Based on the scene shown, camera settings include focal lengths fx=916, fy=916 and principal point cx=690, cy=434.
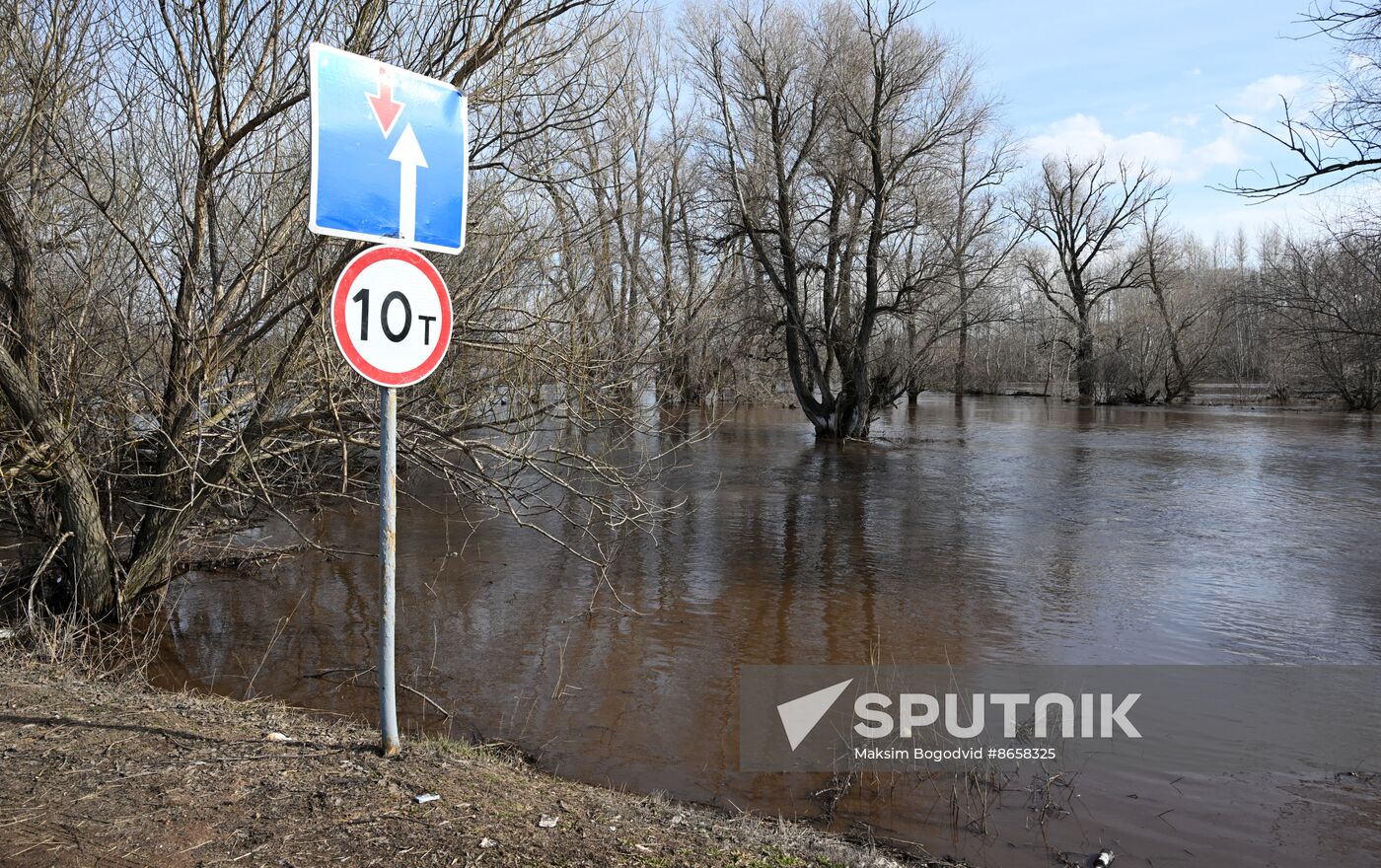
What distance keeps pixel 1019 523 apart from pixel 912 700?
7860 mm

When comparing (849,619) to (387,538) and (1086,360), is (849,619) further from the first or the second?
(1086,360)

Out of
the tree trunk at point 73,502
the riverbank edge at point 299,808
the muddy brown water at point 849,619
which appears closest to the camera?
the riverbank edge at point 299,808

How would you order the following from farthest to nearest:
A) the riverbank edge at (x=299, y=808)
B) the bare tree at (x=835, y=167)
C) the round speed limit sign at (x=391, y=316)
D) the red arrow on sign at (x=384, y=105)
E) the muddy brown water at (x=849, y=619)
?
the bare tree at (x=835, y=167) < the muddy brown water at (x=849, y=619) < the red arrow on sign at (x=384, y=105) < the round speed limit sign at (x=391, y=316) < the riverbank edge at (x=299, y=808)

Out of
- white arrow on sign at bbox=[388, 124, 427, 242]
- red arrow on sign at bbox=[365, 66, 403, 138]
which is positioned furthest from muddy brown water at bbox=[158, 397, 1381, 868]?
red arrow on sign at bbox=[365, 66, 403, 138]

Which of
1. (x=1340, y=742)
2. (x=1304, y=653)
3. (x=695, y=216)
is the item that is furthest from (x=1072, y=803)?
(x=695, y=216)

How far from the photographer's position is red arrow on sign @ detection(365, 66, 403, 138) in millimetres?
3797

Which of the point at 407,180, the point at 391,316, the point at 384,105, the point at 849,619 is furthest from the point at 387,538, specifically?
the point at 849,619

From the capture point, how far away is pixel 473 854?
10.7 feet

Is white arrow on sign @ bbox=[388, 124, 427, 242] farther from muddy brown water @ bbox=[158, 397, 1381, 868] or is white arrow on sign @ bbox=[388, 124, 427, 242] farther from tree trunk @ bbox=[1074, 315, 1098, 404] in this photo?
tree trunk @ bbox=[1074, 315, 1098, 404]

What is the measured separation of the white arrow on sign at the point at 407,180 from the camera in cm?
385

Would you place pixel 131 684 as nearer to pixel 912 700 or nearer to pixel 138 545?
pixel 138 545

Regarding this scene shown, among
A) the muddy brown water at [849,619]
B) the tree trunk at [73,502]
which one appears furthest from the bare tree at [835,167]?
the tree trunk at [73,502]

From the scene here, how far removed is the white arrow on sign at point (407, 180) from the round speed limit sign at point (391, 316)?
0.47 ft

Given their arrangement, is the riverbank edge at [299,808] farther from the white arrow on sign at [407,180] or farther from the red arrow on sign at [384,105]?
the red arrow on sign at [384,105]
